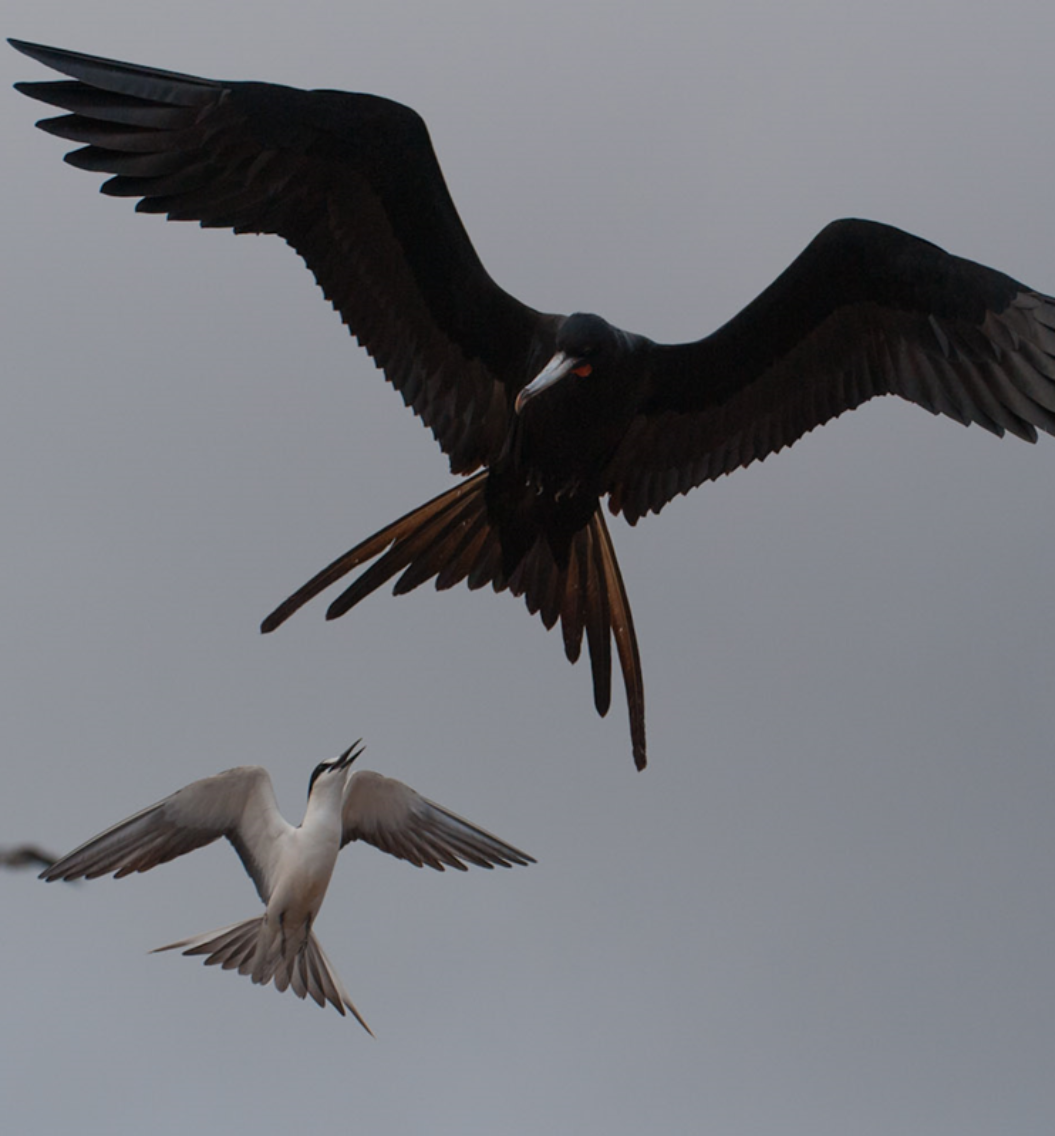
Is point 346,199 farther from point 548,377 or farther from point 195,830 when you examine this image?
point 195,830

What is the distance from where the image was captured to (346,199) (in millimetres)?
6918

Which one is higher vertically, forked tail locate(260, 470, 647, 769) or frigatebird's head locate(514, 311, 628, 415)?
frigatebird's head locate(514, 311, 628, 415)

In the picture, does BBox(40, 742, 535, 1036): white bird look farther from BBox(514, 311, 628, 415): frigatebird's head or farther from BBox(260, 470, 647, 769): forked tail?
BBox(514, 311, 628, 415): frigatebird's head

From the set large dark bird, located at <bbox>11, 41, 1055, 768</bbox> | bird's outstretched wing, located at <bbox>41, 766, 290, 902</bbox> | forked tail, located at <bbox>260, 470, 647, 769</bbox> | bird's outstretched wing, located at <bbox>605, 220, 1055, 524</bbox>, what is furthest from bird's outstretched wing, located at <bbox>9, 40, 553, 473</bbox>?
bird's outstretched wing, located at <bbox>41, 766, 290, 902</bbox>

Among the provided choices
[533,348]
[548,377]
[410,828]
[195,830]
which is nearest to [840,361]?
[533,348]

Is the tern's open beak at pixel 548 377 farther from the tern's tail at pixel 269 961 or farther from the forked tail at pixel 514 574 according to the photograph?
the tern's tail at pixel 269 961

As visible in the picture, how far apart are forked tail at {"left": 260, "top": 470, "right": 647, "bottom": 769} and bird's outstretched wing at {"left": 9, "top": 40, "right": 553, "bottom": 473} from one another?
241mm

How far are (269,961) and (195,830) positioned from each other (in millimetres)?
670

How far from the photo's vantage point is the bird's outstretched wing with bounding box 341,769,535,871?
9.64 metres

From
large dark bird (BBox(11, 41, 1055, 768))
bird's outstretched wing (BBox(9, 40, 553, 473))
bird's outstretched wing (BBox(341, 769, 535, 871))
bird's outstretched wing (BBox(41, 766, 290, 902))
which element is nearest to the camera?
bird's outstretched wing (BBox(9, 40, 553, 473))

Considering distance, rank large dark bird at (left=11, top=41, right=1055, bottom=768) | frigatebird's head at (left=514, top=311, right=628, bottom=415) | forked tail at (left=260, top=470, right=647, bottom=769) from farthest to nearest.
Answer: forked tail at (left=260, top=470, right=647, bottom=769)
frigatebird's head at (left=514, top=311, right=628, bottom=415)
large dark bird at (left=11, top=41, right=1055, bottom=768)

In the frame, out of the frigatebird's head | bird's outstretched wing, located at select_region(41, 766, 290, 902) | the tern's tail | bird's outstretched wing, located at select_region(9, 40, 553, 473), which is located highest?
bird's outstretched wing, located at select_region(9, 40, 553, 473)

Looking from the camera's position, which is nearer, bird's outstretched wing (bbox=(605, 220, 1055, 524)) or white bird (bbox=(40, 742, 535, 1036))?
bird's outstretched wing (bbox=(605, 220, 1055, 524))

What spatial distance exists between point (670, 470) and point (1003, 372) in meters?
1.18
